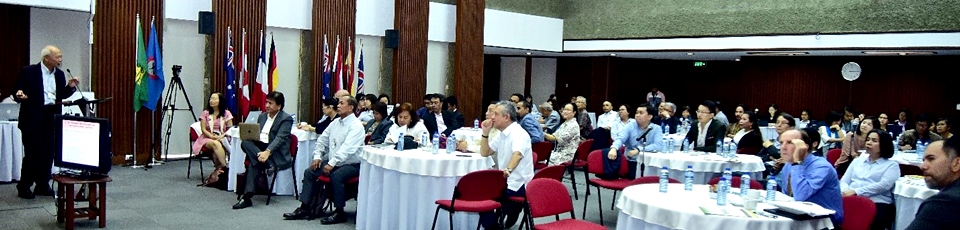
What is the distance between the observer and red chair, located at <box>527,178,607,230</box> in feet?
16.8

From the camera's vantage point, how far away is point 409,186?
6293 millimetres

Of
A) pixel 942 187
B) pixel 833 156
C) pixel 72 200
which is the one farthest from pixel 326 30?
pixel 942 187

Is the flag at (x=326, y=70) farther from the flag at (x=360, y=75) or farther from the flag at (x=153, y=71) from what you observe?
the flag at (x=153, y=71)

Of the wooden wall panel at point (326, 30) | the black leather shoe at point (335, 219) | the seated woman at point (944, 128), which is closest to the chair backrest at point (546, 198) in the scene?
the black leather shoe at point (335, 219)

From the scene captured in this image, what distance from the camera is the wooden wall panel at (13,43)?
1058 centimetres

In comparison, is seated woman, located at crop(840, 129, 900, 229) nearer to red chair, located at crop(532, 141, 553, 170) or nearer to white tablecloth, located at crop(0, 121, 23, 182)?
red chair, located at crop(532, 141, 553, 170)

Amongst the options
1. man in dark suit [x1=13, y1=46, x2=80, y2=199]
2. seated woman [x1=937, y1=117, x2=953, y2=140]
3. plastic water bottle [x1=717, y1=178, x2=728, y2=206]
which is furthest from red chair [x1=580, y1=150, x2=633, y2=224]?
man in dark suit [x1=13, y1=46, x2=80, y2=199]

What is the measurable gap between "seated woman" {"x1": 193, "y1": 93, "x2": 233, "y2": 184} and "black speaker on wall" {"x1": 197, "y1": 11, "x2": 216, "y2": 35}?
234cm

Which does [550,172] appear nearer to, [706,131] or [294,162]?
[706,131]

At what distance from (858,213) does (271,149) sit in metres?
5.36

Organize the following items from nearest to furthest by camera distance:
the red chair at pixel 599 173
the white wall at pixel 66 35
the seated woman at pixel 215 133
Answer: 1. the red chair at pixel 599 173
2. the seated woman at pixel 215 133
3. the white wall at pixel 66 35

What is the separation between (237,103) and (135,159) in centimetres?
181

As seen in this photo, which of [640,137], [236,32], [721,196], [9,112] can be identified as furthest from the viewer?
[236,32]

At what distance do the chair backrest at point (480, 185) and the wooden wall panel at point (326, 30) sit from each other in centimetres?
813
